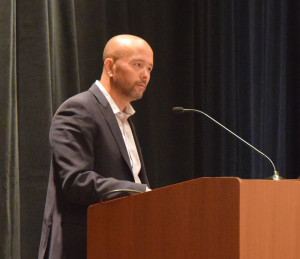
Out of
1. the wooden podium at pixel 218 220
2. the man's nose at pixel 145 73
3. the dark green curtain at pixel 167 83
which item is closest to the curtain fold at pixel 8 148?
the dark green curtain at pixel 167 83

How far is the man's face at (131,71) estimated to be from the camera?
7.43 ft

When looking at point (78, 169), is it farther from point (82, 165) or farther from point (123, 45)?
point (123, 45)

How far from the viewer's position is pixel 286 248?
4.32ft

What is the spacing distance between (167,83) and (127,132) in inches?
41.5

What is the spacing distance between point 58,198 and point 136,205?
1.57 ft

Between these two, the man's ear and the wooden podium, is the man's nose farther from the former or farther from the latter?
the wooden podium

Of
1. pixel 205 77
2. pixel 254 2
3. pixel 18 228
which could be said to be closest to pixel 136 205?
pixel 18 228

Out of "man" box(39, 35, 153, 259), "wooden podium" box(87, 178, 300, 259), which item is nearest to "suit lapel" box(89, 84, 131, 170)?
"man" box(39, 35, 153, 259)

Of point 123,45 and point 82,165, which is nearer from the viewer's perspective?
point 82,165

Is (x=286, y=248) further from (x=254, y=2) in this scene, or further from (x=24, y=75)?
(x=254, y=2)

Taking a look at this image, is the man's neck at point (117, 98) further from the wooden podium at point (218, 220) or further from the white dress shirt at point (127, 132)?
the wooden podium at point (218, 220)

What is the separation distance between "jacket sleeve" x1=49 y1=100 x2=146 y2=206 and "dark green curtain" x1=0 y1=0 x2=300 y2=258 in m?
0.59

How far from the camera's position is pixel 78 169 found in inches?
71.7

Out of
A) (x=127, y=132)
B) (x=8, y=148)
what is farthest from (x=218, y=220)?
(x=8, y=148)
